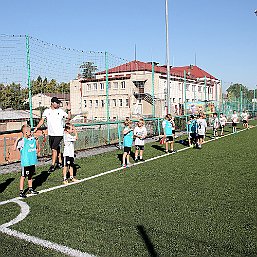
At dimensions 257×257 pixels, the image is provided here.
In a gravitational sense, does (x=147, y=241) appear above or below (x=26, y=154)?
below

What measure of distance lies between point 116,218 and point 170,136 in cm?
900

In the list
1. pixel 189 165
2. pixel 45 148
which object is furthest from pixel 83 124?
pixel 189 165

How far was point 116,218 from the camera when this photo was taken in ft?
17.9

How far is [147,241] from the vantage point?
447 cm

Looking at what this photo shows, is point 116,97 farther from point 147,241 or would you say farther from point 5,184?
point 147,241

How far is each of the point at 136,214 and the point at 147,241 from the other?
118 centimetres

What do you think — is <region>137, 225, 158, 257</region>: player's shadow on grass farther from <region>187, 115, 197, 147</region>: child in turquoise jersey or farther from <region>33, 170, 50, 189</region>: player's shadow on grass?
<region>187, 115, 197, 147</region>: child in turquoise jersey

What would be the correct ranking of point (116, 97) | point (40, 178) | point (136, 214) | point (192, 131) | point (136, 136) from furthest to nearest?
point (116, 97) < point (192, 131) < point (136, 136) < point (40, 178) < point (136, 214)

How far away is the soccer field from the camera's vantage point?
14.1ft

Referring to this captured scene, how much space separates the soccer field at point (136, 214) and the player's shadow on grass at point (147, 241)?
1 centimetres

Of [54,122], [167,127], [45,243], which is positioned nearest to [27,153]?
[45,243]

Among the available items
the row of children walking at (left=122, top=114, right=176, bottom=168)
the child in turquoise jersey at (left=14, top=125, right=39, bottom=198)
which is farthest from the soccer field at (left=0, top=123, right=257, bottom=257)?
the row of children walking at (left=122, top=114, right=176, bottom=168)

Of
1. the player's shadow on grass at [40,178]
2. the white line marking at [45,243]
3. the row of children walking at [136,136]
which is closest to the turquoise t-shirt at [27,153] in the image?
the player's shadow on grass at [40,178]

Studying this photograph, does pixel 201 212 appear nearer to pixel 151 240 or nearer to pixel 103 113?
pixel 151 240
